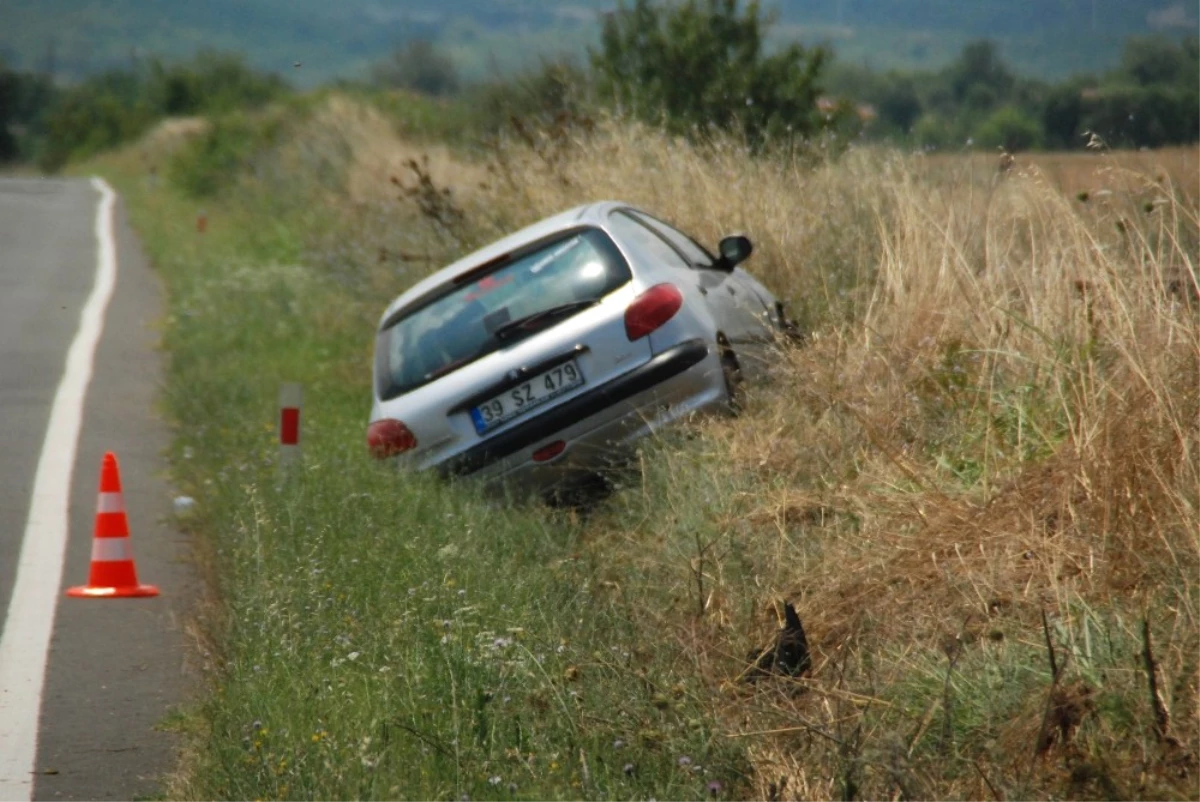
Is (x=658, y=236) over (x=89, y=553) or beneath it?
over

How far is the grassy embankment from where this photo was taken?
15.1 feet

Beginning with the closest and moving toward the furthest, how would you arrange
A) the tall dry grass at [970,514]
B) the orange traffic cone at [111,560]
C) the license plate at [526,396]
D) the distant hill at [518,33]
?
the tall dry grass at [970,514]
the orange traffic cone at [111,560]
the license plate at [526,396]
the distant hill at [518,33]

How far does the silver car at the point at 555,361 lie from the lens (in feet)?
27.1

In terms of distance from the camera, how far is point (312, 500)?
7895 mm

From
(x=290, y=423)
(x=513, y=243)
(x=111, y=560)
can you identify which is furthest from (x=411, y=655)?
(x=513, y=243)

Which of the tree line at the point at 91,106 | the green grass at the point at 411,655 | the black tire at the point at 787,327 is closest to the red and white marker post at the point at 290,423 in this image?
the green grass at the point at 411,655

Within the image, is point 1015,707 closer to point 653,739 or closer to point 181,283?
point 653,739

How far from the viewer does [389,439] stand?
862 cm

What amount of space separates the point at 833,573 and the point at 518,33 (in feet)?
209

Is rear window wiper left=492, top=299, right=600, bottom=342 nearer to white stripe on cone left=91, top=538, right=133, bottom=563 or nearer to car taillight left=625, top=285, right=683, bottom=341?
car taillight left=625, top=285, right=683, bottom=341

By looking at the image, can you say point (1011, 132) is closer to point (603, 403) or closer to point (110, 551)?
point (603, 403)

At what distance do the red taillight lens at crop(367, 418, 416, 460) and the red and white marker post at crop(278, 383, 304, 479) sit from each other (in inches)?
15.8

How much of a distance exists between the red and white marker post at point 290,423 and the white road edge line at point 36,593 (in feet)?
4.12

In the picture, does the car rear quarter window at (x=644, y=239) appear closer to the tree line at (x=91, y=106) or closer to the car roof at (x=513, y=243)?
the car roof at (x=513, y=243)
